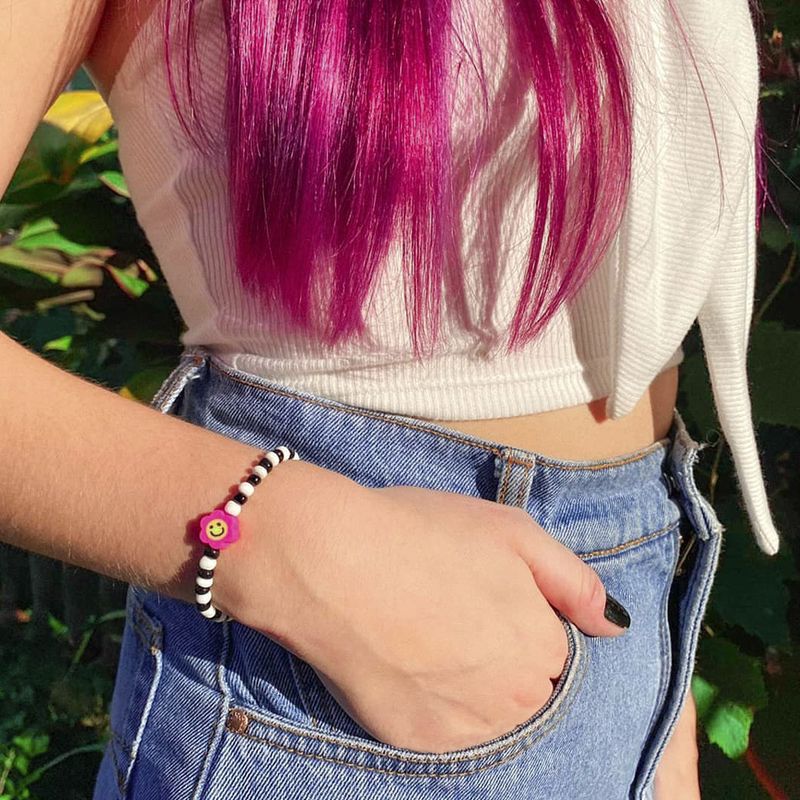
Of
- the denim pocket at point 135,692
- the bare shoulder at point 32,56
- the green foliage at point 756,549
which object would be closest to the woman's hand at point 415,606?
the denim pocket at point 135,692

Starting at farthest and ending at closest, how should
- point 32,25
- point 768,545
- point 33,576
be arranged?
1. point 33,576
2. point 768,545
3. point 32,25

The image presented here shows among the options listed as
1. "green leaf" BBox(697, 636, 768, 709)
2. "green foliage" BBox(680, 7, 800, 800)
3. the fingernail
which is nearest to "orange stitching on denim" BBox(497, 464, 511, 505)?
the fingernail

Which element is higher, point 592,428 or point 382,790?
point 592,428

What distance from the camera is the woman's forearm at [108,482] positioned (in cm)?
39

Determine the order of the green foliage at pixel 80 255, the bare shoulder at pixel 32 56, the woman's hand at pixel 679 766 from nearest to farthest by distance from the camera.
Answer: the bare shoulder at pixel 32 56, the woman's hand at pixel 679 766, the green foliage at pixel 80 255

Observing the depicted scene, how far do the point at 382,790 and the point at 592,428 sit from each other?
11.1 inches

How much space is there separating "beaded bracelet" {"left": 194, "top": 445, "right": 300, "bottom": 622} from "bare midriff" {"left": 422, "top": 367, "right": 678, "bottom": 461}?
5.5 inches

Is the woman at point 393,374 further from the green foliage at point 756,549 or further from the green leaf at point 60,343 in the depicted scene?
the green leaf at point 60,343

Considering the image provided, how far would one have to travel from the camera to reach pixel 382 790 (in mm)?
438

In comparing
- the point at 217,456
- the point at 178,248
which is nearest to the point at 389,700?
the point at 217,456

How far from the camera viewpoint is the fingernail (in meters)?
0.50

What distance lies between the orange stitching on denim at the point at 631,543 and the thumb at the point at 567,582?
0.03 meters

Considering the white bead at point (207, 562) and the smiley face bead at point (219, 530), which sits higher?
the smiley face bead at point (219, 530)

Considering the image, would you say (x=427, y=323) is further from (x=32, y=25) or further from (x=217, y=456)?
(x=32, y=25)
